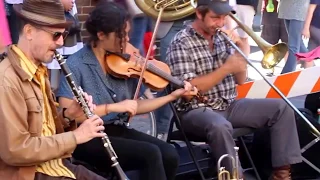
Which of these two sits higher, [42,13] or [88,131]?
[42,13]

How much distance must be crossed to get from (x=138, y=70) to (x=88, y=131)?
90cm

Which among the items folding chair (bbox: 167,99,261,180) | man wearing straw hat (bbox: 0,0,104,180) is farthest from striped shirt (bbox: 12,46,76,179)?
folding chair (bbox: 167,99,261,180)

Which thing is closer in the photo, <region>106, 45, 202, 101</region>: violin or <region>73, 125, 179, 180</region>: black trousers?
<region>73, 125, 179, 180</region>: black trousers

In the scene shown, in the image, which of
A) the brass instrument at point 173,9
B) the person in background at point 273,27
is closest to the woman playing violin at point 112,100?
the brass instrument at point 173,9

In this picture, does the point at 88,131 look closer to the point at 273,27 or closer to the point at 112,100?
the point at 112,100

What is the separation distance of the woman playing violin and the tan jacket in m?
0.63

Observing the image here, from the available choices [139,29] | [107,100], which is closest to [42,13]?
[107,100]

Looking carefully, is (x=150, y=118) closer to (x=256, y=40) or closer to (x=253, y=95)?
(x=253, y=95)

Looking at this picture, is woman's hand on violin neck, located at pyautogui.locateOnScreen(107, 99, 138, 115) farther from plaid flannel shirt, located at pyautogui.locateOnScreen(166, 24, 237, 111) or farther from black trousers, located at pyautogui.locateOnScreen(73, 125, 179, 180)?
plaid flannel shirt, located at pyautogui.locateOnScreen(166, 24, 237, 111)

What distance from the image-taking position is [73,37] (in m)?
4.79

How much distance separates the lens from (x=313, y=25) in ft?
22.7

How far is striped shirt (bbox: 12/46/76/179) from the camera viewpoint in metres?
2.81

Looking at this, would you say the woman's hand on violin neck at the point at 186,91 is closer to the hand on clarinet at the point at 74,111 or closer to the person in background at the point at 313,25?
the hand on clarinet at the point at 74,111

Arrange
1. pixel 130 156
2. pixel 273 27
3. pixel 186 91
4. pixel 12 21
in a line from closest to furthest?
pixel 130 156
pixel 186 91
pixel 12 21
pixel 273 27
